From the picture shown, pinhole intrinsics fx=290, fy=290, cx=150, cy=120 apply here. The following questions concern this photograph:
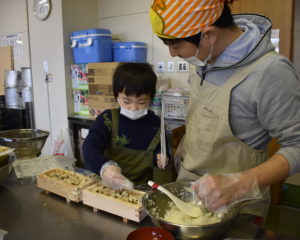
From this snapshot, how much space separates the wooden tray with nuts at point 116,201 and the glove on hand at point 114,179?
0.03 metres

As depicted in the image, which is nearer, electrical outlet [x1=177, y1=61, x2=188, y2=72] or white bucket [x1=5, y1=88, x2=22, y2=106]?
electrical outlet [x1=177, y1=61, x2=188, y2=72]

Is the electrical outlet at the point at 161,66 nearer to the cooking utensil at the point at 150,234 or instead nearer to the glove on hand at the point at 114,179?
the glove on hand at the point at 114,179

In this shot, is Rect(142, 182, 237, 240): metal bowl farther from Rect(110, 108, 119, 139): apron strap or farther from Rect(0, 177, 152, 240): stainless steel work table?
Rect(110, 108, 119, 139): apron strap

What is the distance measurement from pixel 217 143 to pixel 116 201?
0.43 meters

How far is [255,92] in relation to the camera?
96cm

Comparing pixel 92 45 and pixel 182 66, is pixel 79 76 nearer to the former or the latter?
pixel 92 45

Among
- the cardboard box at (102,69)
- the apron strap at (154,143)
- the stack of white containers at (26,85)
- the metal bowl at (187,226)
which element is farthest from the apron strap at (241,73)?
the stack of white containers at (26,85)

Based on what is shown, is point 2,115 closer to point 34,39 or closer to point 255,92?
point 34,39

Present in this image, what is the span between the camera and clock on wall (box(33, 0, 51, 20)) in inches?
137

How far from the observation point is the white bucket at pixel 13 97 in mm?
4117

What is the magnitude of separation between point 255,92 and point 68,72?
9.62ft

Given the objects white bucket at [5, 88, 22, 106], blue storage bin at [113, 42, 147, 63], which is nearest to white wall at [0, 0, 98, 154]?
white bucket at [5, 88, 22, 106]

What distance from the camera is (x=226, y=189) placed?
835 mm

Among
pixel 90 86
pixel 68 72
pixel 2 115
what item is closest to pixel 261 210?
pixel 90 86
